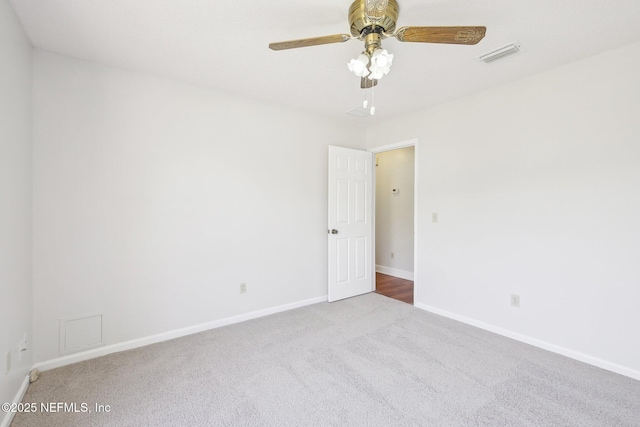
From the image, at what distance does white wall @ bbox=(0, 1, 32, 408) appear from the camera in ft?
5.55

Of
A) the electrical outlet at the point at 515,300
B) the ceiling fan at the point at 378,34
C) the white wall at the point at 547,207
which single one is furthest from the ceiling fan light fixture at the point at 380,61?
the electrical outlet at the point at 515,300

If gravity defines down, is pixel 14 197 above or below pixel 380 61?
below

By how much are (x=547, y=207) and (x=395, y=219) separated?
2.88 metres

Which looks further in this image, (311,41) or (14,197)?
(14,197)

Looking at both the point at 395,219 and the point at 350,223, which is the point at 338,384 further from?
the point at 395,219

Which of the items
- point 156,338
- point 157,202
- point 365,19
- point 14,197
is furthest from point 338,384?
point 14,197

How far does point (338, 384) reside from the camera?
6.89 ft

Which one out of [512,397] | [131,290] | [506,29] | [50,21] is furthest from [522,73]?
[131,290]

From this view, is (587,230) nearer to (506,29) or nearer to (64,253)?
(506,29)

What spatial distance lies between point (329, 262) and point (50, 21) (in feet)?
11.1

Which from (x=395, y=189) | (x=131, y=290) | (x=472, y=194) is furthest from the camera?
(x=395, y=189)

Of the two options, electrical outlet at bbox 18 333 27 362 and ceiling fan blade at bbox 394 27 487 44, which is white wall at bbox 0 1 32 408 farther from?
ceiling fan blade at bbox 394 27 487 44

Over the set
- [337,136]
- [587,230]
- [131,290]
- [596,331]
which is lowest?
[596,331]

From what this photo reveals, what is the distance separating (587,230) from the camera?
2.44m
